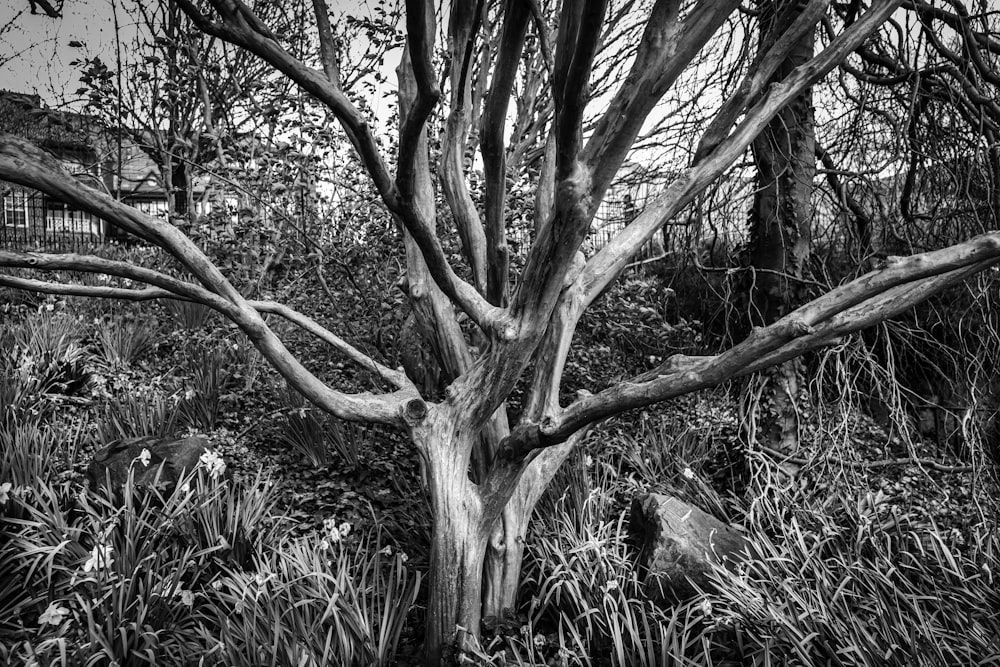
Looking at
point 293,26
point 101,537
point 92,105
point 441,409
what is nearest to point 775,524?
Result: point 441,409

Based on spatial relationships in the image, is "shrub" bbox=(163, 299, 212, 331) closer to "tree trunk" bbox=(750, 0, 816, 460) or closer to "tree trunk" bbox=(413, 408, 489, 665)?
"tree trunk" bbox=(413, 408, 489, 665)

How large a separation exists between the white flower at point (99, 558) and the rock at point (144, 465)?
22.1 inches

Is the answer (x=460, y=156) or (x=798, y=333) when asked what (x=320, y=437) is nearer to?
(x=460, y=156)

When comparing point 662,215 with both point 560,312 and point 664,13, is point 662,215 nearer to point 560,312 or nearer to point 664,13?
point 560,312

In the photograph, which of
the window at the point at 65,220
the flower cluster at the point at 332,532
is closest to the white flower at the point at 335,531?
the flower cluster at the point at 332,532

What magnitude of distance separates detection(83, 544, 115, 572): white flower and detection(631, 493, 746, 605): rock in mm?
2360

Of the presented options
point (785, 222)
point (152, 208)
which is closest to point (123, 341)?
point (785, 222)

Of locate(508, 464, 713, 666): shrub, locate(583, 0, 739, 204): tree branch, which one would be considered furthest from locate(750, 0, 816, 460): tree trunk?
locate(583, 0, 739, 204): tree branch

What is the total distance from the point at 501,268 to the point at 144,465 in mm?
2190

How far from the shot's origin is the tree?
214 centimetres

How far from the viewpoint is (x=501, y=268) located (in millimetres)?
2992

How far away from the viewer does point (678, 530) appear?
303 cm

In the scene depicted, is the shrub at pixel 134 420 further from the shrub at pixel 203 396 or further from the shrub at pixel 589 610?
the shrub at pixel 589 610

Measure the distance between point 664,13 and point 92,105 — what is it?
519 cm
